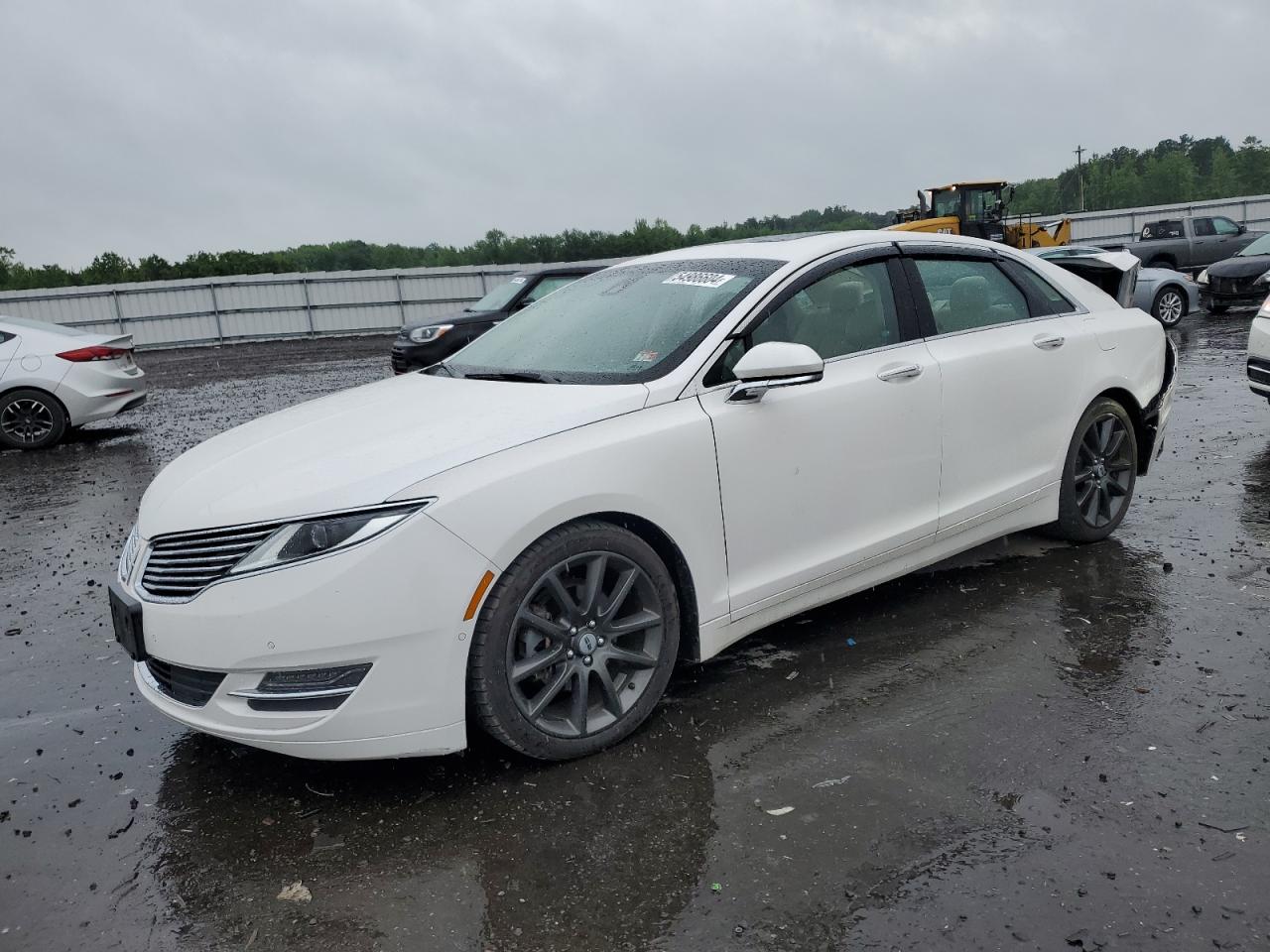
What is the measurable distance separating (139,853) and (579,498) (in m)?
1.67

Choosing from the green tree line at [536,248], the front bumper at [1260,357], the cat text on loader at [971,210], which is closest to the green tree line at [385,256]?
the green tree line at [536,248]

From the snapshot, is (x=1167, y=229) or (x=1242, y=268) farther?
(x=1167, y=229)

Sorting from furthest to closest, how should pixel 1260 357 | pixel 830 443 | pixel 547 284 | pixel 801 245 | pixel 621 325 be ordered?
pixel 547 284 < pixel 1260 357 < pixel 801 245 < pixel 621 325 < pixel 830 443

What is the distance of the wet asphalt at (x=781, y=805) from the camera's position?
2.68 meters

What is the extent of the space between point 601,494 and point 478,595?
0.52 m

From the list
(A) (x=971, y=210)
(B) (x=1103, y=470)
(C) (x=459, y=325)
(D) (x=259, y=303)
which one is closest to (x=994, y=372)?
(B) (x=1103, y=470)

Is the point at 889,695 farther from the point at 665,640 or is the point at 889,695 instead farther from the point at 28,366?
the point at 28,366

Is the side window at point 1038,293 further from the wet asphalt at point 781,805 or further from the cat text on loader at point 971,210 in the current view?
the cat text on loader at point 971,210

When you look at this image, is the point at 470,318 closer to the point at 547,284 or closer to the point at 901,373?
the point at 547,284

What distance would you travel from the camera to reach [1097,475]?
17.6 ft

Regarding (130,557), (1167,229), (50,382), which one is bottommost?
(130,557)

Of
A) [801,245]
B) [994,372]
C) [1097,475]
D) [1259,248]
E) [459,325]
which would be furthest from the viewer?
[1259,248]

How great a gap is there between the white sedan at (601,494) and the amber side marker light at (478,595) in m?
0.02

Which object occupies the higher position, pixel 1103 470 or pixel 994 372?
pixel 994 372
